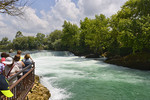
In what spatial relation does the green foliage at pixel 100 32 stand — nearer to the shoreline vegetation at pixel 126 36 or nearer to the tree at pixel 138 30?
the shoreline vegetation at pixel 126 36

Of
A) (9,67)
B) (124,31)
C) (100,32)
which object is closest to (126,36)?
(124,31)

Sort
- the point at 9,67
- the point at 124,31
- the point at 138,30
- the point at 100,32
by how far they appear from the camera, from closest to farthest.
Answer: the point at 9,67
the point at 138,30
the point at 124,31
the point at 100,32

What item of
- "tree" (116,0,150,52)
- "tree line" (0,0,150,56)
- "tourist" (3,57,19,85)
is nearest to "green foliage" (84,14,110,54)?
"tree line" (0,0,150,56)

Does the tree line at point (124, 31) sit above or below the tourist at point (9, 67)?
above

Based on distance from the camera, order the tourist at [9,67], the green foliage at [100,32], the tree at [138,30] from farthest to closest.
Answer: the green foliage at [100,32], the tree at [138,30], the tourist at [9,67]

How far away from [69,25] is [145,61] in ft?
135

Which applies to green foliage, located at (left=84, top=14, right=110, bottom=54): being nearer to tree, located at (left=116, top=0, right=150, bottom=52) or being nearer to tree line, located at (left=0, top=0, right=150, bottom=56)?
tree line, located at (left=0, top=0, right=150, bottom=56)

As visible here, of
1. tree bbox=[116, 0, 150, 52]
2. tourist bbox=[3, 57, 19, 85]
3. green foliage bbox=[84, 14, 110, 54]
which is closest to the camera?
tourist bbox=[3, 57, 19, 85]

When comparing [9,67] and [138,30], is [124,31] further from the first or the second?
[9,67]

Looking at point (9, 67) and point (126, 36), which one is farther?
point (126, 36)

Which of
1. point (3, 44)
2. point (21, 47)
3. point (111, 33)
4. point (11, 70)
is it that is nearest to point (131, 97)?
point (11, 70)

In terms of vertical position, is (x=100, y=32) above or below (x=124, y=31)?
above

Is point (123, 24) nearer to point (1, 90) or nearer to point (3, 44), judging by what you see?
point (1, 90)

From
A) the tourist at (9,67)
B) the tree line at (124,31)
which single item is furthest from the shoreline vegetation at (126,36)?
the tourist at (9,67)
